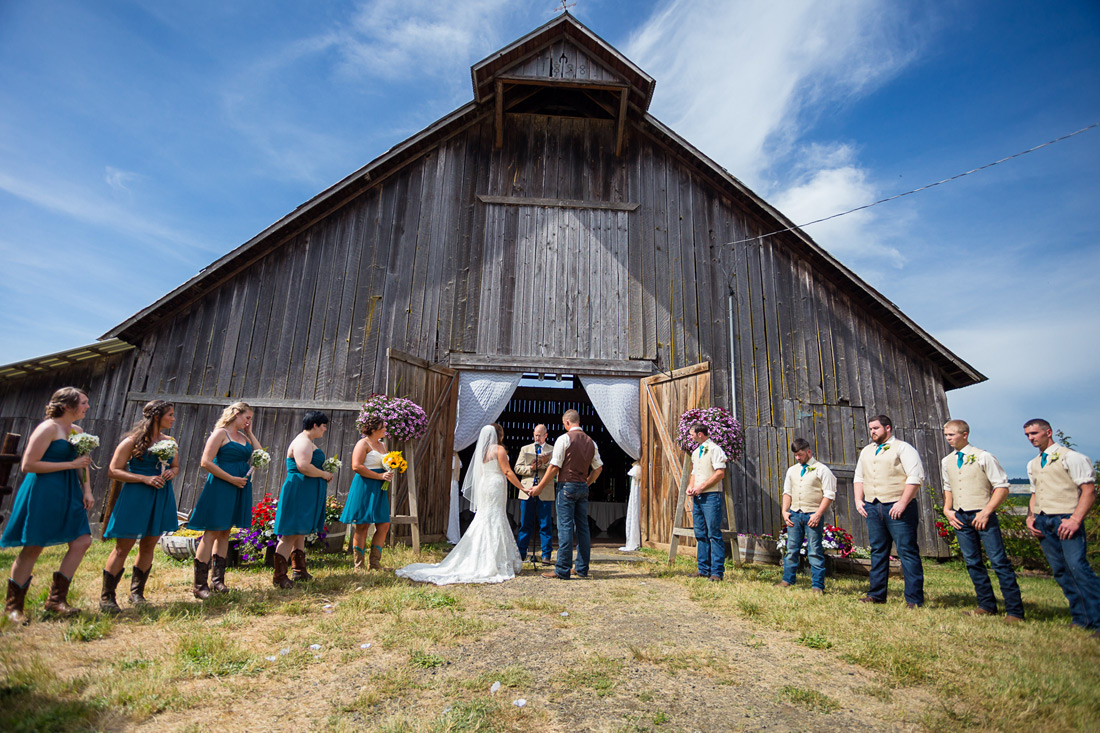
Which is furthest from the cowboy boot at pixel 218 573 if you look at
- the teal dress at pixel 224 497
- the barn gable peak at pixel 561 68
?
the barn gable peak at pixel 561 68

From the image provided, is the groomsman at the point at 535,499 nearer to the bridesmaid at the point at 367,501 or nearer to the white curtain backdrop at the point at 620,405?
the bridesmaid at the point at 367,501

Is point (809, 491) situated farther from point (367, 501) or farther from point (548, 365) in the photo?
point (367, 501)

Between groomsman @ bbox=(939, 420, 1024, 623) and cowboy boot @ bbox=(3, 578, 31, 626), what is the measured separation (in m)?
7.56

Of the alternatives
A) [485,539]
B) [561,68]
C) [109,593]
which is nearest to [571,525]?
[485,539]

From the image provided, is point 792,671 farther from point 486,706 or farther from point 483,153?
point 483,153

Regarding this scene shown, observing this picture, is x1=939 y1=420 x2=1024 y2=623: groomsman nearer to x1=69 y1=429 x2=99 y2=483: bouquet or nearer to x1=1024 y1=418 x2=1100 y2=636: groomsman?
x1=1024 y1=418 x2=1100 y2=636: groomsman

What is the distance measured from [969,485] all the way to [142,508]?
286 inches

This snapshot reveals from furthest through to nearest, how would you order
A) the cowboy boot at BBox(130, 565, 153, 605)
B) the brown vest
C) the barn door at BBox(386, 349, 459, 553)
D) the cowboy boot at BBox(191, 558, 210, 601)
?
the barn door at BBox(386, 349, 459, 553)
the brown vest
the cowboy boot at BBox(191, 558, 210, 601)
the cowboy boot at BBox(130, 565, 153, 605)

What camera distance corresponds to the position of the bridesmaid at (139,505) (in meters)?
4.65

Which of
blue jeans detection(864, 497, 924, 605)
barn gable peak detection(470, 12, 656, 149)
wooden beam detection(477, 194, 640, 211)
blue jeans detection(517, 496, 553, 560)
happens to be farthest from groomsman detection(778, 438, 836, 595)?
barn gable peak detection(470, 12, 656, 149)

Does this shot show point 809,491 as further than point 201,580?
Yes

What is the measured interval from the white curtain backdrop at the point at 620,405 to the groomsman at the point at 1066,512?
5.75m

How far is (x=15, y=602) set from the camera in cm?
425

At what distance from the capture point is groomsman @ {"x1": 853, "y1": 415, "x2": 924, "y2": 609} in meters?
5.43
